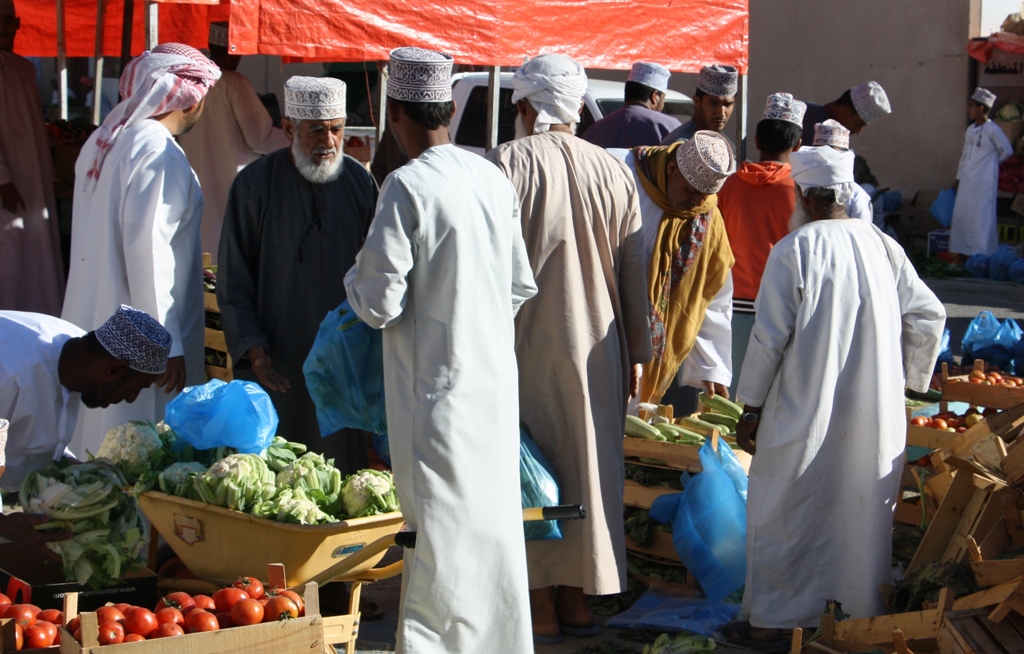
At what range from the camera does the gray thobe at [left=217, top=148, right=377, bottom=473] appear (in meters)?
4.92

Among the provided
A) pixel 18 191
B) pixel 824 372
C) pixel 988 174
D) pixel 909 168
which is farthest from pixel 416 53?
pixel 909 168

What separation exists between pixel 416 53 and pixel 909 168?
14.4 m

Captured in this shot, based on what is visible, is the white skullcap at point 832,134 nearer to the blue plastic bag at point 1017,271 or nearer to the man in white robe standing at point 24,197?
the man in white robe standing at point 24,197

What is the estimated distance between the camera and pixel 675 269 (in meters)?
5.29

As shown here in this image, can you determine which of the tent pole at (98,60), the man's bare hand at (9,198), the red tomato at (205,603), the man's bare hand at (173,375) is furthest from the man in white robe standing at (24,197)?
the red tomato at (205,603)

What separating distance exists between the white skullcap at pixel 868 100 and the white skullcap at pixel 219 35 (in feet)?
14.0

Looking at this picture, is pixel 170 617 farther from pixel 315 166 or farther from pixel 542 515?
pixel 315 166

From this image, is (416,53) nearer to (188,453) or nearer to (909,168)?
(188,453)

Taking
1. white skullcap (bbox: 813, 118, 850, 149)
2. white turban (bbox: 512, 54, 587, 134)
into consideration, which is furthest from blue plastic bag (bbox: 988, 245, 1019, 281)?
white turban (bbox: 512, 54, 587, 134)

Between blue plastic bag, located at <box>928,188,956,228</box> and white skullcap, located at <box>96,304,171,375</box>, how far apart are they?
13660 millimetres

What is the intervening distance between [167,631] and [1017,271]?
12943 millimetres

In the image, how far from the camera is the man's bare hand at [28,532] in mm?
3525

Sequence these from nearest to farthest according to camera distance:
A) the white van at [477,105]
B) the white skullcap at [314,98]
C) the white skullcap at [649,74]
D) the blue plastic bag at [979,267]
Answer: the white skullcap at [314,98], the white skullcap at [649,74], the white van at [477,105], the blue plastic bag at [979,267]

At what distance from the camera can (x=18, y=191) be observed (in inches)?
281
